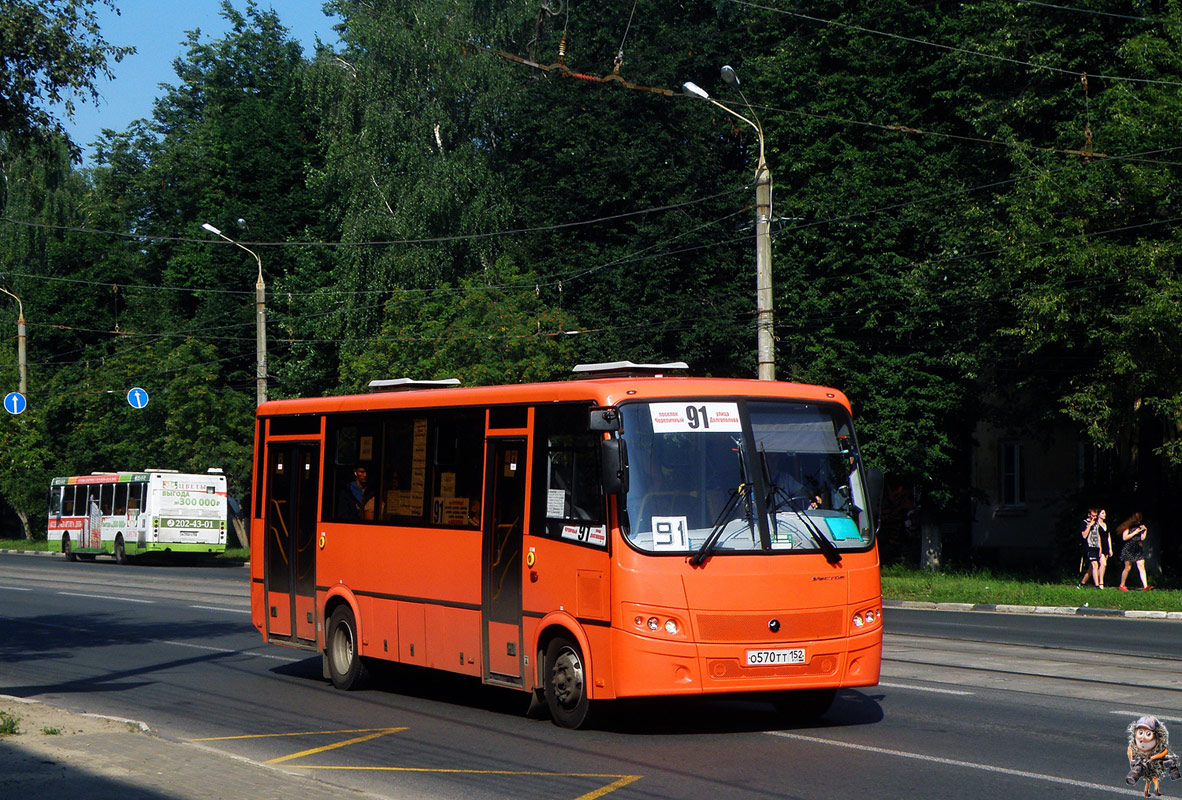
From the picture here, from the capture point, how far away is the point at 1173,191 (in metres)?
25.7

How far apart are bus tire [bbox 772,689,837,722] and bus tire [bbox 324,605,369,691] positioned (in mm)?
4468

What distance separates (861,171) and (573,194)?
12531 millimetres

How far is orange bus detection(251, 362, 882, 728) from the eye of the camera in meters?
10.4

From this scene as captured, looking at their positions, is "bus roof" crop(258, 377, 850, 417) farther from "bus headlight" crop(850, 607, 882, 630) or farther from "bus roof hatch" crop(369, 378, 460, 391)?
"bus headlight" crop(850, 607, 882, 630)

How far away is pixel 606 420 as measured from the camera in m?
10.8

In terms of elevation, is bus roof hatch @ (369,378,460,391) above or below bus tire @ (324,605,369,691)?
above

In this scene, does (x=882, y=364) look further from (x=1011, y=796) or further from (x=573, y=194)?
(x=1011, y=796)

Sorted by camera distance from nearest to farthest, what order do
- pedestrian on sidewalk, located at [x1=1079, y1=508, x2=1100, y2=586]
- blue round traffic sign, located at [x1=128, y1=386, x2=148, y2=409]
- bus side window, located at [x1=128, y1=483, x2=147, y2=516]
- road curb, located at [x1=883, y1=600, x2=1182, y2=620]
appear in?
road curb, located at [x1=883, y1=600, x2=1182, y2=620], pedestrian on sidewalk, located at [x1=1079, y1=508, x2=1100, y2=586], bus side window, located at [x1=128, y1=483, x2=147, y2=516], blue round traffic sign, located at [x1=128, y1=386, x2=148, y2=409]

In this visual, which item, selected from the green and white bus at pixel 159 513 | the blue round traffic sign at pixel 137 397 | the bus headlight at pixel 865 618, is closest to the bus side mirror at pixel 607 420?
the bus headlight at pixel 865 618

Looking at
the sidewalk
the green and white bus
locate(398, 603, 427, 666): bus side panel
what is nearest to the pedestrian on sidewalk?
locate(398, 603, 427, 666): bus side panel

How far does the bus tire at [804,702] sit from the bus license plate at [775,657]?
0.82 meters

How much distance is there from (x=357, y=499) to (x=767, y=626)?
5.28m

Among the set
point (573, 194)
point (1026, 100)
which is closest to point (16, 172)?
point (573, 194)

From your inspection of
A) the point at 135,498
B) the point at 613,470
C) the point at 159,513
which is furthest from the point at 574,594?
the point at 135,498
